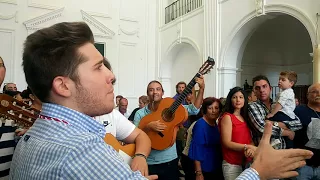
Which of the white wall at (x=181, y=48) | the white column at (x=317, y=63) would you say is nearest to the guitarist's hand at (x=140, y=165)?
the white column at (x=317, y=63)

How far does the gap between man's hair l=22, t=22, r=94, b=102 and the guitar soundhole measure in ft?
7.79

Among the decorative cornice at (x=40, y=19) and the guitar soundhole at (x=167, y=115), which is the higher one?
the decorative cornice at (x=40, y=19)

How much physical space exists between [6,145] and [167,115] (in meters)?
1.90

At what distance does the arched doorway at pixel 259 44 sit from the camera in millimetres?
7592

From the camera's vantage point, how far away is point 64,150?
821 mm

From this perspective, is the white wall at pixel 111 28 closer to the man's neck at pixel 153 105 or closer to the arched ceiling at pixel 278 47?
the arched ceiling at pixel 278 47

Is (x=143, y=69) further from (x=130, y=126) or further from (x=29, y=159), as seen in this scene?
(x=29, y=159)

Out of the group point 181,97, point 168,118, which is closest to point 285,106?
point 181,97

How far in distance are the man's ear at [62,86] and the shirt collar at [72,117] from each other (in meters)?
0.05

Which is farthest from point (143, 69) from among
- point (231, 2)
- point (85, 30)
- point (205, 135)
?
point (85, 30)

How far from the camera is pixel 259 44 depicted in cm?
1372

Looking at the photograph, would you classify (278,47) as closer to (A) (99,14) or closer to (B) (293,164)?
(A) (99,14)

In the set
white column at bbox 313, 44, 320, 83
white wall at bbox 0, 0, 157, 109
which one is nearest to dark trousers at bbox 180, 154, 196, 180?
white column at bbox 313, 44, 320, 83

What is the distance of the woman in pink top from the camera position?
2986 mm
